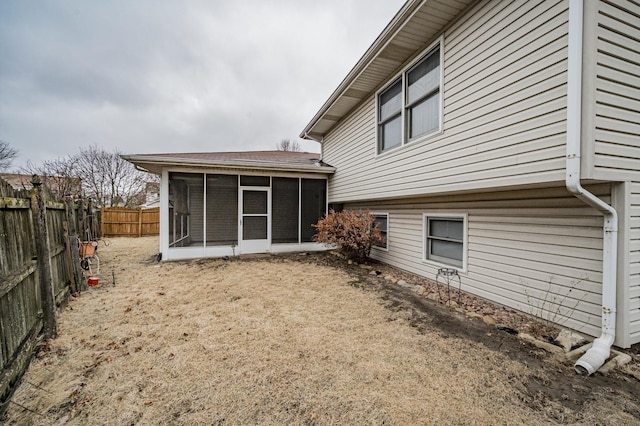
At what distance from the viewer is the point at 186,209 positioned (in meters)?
7.45

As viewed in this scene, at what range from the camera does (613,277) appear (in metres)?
2.48

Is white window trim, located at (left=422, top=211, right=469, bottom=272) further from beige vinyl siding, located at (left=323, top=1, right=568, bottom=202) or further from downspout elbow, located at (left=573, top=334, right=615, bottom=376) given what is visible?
downspout elbow, located at (left=573, top=334, right=615, bottom=376)

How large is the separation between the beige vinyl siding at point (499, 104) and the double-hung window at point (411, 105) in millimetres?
270

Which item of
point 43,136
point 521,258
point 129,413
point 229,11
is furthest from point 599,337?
point 43,136

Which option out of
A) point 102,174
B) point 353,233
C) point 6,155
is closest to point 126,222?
point 102,174

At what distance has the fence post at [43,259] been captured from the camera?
2.74 m

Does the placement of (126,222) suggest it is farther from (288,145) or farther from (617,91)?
(288,145)

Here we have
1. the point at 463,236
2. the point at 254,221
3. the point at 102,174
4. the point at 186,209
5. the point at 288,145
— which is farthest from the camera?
the point at 288,145

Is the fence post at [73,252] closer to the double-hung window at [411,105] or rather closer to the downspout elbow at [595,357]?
the double-hung window at [411,105]

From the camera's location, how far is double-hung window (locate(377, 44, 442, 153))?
428cm

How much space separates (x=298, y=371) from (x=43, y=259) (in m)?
3.00

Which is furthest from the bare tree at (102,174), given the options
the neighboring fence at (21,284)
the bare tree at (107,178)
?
the neighboring fence at (21,284)

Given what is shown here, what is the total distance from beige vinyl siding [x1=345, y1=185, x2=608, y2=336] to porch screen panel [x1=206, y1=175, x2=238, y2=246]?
18.8 ft

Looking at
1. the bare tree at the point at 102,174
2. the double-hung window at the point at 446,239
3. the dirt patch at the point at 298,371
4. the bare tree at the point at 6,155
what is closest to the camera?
the dirt patch at the point at 298,371
